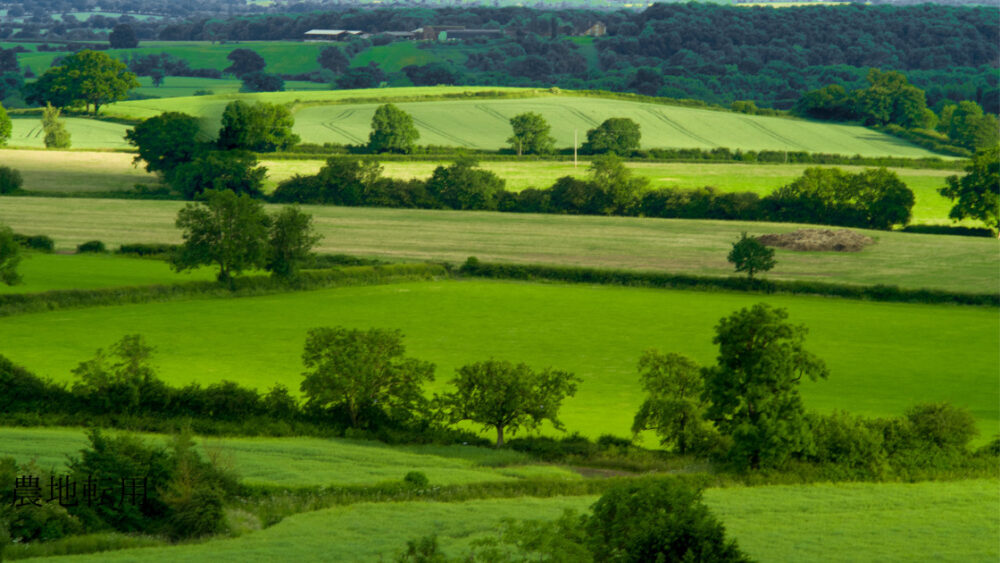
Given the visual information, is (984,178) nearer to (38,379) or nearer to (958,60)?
(38,379)

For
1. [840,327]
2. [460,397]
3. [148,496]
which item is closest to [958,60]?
[840,327]

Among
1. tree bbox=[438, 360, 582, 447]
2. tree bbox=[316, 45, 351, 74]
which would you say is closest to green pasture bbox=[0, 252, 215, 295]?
tree bbox=[438, 360, 582, 447]

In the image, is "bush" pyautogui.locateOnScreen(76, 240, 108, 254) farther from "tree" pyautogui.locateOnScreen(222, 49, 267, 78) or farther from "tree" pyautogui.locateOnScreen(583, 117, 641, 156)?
"tree" pyautogui.locateOnScreen(222, 49, 267, 78)

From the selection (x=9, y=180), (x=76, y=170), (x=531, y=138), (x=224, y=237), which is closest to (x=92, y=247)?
(x=224, y=237)

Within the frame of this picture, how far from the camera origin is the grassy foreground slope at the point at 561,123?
12369cm

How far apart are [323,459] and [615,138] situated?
86.2m

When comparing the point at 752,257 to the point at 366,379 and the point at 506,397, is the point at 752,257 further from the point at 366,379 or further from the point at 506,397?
the point at 366,379

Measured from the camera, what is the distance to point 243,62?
7530 inches

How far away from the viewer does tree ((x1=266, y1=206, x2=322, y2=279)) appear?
6353cm

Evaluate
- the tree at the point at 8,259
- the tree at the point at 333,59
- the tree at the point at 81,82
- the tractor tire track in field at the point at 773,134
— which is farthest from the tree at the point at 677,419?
the tree at the point at 333,59

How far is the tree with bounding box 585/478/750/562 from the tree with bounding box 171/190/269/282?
41.3 metres

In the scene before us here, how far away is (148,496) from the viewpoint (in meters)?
29.3

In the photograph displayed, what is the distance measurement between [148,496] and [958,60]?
194 m

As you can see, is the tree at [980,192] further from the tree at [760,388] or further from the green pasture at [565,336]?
the tree at [760,388]
